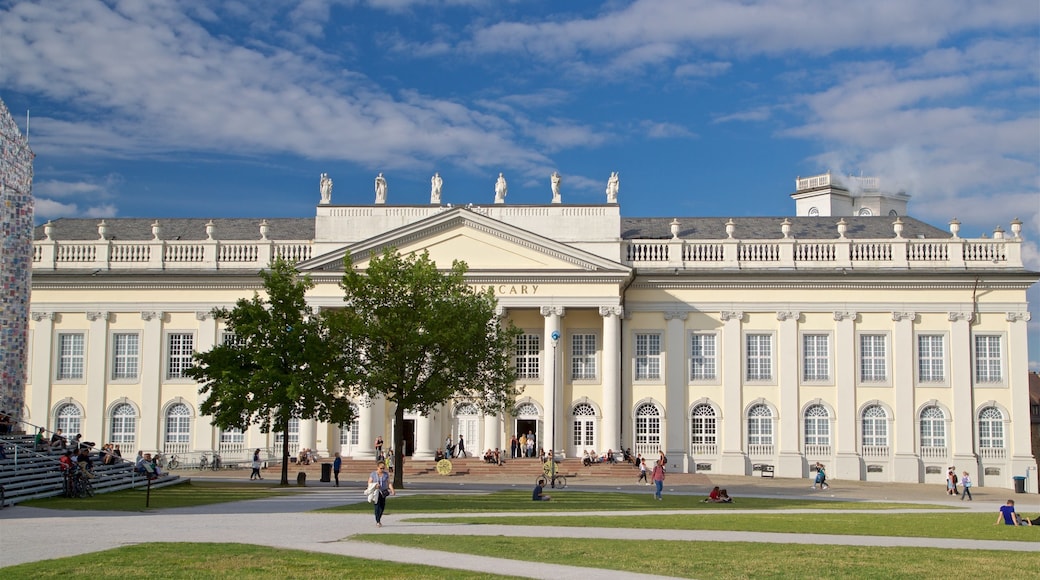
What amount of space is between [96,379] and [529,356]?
22.9m

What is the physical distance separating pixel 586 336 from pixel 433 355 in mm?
19241

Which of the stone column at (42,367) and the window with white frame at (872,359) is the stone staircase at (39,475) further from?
the window with white frame at (872,359)

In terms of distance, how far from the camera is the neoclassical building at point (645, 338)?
199 feet

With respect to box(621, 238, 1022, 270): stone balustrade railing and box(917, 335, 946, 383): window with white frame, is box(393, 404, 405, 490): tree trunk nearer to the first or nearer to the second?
box(621, 238, 1022, 270): stone balustrade railing

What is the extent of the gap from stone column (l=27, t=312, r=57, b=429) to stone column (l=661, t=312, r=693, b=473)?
106 feet

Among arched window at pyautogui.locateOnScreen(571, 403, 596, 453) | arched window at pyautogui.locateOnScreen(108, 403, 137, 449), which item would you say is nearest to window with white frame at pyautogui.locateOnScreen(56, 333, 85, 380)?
arched window at pyautogui.locateOnScreen(108, 403, 137, 449)

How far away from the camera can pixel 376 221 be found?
62781mm

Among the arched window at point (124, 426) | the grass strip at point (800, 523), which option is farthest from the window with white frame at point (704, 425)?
the arched window at point (124, 426)

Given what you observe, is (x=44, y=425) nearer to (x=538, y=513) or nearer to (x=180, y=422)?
(x=180, y=422)

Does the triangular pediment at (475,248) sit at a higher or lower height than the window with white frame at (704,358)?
higher

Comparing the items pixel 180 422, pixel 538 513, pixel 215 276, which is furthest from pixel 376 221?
pixel 538 513

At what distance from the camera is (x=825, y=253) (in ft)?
207

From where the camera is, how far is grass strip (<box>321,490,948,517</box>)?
34.8 m

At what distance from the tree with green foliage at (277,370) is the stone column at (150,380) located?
16670 millimetres
